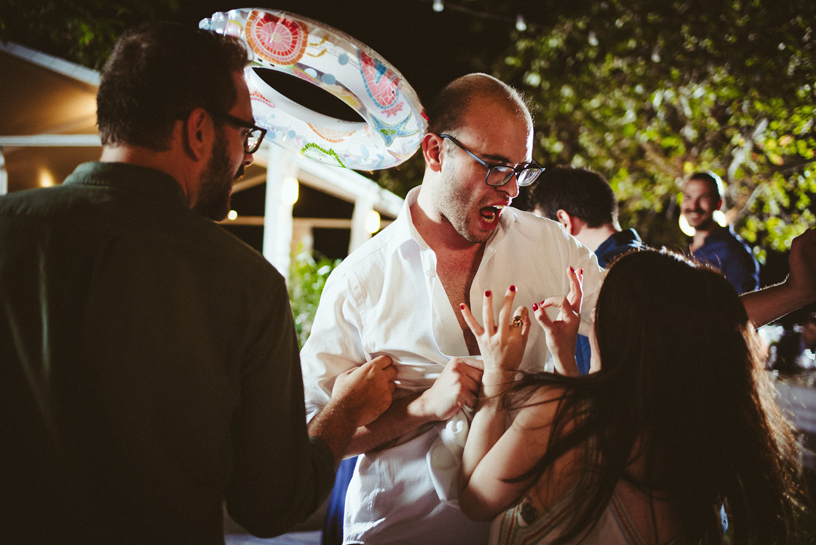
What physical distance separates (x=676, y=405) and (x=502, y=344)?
519mm

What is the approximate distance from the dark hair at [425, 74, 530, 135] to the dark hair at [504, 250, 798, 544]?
924mm

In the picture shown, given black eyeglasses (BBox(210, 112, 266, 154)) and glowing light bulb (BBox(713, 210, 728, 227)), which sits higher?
black eyeglasses (BBox(210, 112, 266, 154))

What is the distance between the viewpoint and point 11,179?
9.70 m

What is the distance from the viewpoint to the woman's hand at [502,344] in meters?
1.69

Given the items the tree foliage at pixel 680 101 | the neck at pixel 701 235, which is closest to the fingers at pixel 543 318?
the neck at pixel 701 235

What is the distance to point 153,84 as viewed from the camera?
51.9 inches

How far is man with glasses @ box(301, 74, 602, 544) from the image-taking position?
6.41 ft

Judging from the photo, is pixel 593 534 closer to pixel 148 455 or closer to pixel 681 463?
pixel 681 463

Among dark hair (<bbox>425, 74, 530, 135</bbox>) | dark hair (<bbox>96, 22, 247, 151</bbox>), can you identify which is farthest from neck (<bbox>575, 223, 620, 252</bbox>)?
dark hair (<bbox>96, 22, 247, 151</bbox>)

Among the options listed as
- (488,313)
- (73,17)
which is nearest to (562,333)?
(488,313)

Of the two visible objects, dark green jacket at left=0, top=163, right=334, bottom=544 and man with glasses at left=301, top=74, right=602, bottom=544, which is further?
man with glasses at left=301, top=74, right=602, bottom=544

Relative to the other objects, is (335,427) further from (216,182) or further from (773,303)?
(773,303)

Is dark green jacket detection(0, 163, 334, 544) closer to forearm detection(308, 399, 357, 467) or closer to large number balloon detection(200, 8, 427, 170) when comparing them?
forearm detection(308, 399, 357, 467)

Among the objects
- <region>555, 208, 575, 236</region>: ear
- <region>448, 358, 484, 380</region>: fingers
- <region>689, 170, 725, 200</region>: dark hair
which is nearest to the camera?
<region>448, 358, 484, 380</region>: fingers
